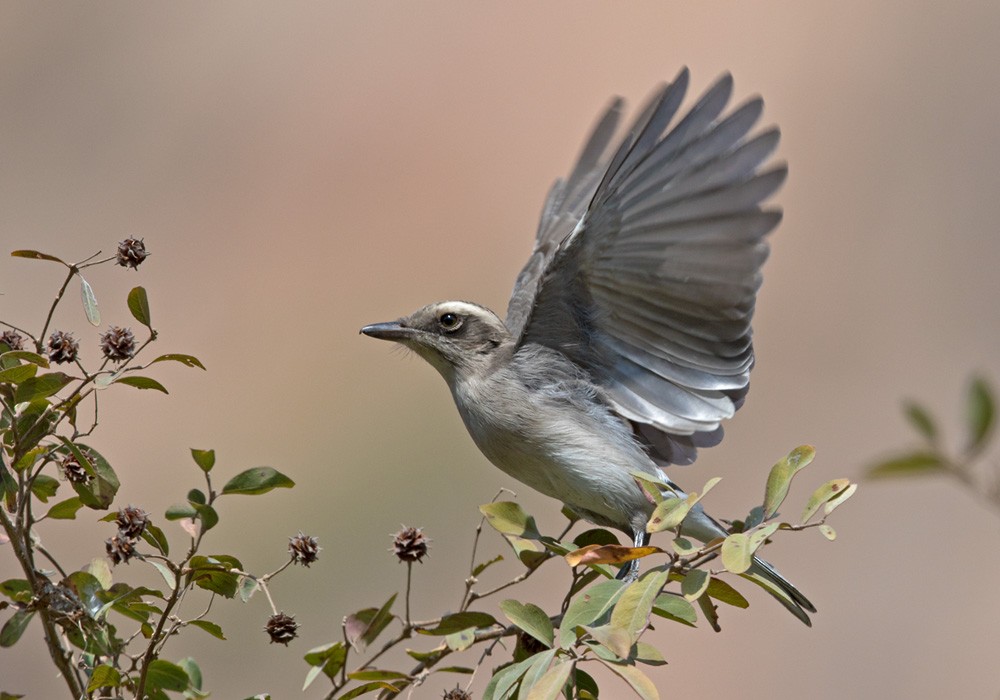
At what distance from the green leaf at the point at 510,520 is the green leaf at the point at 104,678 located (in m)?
1.01

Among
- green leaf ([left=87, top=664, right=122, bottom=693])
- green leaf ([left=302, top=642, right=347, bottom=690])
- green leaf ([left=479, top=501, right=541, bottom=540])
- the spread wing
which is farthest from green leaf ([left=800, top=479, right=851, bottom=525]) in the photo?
green leaf ([left=87, top=664, right=122, bottom=693])

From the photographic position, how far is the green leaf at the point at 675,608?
252 cm

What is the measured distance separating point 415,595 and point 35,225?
767 cm

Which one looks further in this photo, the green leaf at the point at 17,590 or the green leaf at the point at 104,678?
the green leaf at the point at 17,590

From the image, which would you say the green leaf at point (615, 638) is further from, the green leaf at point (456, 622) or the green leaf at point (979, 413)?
the green leaf at point (979, 413)

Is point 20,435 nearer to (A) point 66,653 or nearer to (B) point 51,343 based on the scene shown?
(B) point 51,343

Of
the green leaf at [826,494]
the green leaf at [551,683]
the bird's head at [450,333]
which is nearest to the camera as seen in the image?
the green leaf at [551,683]

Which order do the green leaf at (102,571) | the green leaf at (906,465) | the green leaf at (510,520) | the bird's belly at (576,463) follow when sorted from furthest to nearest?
the bird's belly at (576,463) < the green leaf at (510,520) < the green leaf at (102,571) < the green leaf at (906,465)

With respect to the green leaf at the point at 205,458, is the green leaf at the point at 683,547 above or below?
below

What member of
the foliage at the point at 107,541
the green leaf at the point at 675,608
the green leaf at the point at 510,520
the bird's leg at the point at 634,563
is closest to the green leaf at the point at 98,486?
the foliage at the point at 107,541

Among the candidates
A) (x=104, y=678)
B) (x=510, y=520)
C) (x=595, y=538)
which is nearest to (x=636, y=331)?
(x=595, y=538)

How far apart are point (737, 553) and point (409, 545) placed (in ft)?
2.50

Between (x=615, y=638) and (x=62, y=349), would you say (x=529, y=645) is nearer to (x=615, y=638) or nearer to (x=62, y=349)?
(x=615, y=638)

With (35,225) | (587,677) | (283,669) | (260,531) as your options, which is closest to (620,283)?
(587,677)
